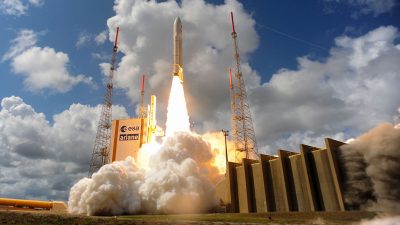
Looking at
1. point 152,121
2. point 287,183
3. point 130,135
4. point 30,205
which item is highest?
point 152,121

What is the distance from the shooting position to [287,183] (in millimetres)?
51375

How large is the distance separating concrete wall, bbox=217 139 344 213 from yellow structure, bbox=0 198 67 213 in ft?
128

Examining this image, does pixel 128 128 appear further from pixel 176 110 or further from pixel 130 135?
pixel 176 110

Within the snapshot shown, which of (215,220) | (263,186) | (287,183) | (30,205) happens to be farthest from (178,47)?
(30,205)

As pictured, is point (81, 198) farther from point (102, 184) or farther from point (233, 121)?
point (233, 121)

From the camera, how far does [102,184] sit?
54.2 m

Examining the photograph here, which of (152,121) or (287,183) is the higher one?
(152,121)

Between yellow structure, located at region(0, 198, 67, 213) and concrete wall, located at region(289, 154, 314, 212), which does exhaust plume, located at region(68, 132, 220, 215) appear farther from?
yellow structure, located at region(0, 198, 67, 213)

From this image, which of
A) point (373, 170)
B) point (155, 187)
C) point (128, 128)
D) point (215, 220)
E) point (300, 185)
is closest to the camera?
point (215, 220)

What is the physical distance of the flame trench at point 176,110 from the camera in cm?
6619

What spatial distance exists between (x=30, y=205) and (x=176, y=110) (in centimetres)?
4484

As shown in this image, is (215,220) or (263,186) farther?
(263,186)

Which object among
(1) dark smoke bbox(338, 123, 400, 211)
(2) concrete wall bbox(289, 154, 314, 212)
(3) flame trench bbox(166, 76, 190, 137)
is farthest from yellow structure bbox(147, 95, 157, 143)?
(1) dark smoke bbox(338, 123, 400, 211)

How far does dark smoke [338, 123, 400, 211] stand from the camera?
131 feet
